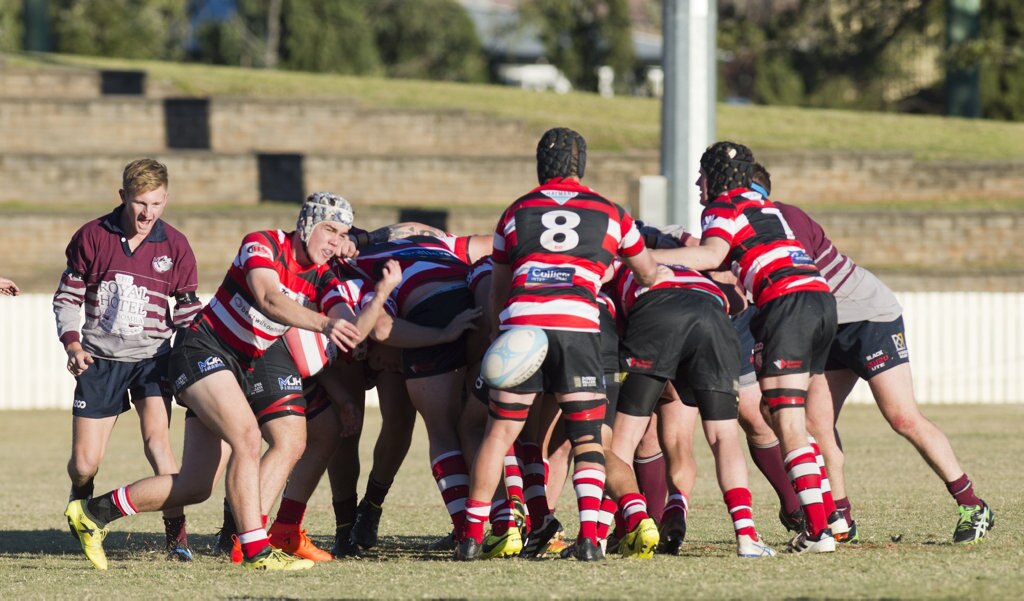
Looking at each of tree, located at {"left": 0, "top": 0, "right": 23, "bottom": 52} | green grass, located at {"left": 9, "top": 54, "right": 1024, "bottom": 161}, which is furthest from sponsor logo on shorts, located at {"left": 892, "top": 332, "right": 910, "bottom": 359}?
tree, located at {"left": 0, "top": 0, "right": 23, "bottom": 52}

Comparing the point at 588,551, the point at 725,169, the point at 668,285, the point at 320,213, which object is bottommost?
the point at 588,551

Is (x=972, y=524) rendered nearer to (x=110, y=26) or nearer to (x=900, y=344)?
(x=900, y=344)

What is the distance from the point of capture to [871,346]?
753 centimetres

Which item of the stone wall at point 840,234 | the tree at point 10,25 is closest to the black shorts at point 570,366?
the stone wall at point 840,234

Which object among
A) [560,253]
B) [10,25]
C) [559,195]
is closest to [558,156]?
[559,195]

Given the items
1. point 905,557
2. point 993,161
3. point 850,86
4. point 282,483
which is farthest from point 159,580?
point 850,86

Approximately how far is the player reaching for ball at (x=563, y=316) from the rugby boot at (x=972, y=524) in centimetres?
187

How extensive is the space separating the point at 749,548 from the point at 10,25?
109ft

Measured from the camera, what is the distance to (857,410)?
1688 cm

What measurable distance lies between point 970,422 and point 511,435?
32.1 feet

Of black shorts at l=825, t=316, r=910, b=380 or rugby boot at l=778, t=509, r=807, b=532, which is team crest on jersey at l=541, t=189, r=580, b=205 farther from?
rugby boot at l=778, t=509, r=807, b=532

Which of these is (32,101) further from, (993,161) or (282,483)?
(282,483)

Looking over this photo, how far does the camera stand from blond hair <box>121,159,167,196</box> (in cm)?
731

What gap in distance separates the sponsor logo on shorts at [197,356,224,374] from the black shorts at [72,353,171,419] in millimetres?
1028
